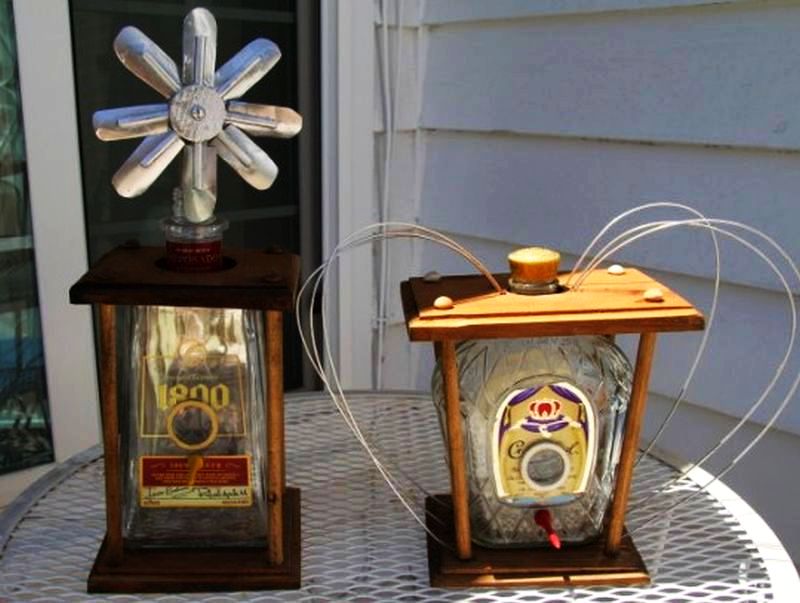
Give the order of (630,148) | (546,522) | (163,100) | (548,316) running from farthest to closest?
(630,148), (163,100), (546,522), (548,316)

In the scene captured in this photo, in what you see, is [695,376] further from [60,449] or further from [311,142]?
[60,449]

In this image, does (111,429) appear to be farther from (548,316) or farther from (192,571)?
(548,316)

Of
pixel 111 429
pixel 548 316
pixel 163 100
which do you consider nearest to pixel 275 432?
pixel 111 429

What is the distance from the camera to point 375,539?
896 mm

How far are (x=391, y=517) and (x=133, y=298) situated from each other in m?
0.38

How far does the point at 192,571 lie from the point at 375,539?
19 centimetres

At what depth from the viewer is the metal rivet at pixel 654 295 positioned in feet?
2.45

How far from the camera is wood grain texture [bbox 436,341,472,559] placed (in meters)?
0.75

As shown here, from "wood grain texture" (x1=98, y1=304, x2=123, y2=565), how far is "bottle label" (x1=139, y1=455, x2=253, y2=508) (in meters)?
0.03

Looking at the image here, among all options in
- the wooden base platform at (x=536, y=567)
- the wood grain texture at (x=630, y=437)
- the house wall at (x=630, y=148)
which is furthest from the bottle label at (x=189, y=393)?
the house wall at (x=630, y=148)

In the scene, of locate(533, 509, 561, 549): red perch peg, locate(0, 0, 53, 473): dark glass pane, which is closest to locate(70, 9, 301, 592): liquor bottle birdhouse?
locate(533, 509, 561, 549): red perch peg

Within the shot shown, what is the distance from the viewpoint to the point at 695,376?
4.61 ft

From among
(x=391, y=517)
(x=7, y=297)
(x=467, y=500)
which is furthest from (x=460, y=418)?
(x=7, y=297)

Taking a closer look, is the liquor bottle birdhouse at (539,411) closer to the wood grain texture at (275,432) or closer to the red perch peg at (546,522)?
the red perch peg at (546,522)
